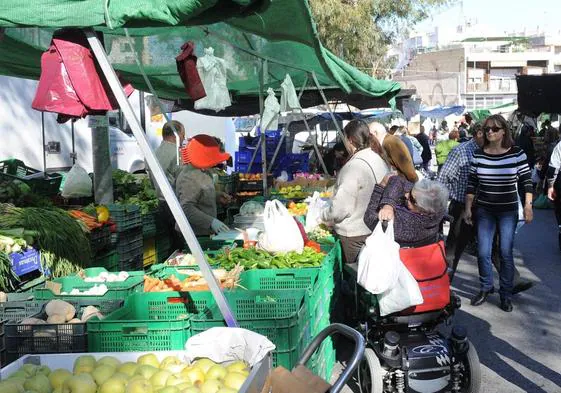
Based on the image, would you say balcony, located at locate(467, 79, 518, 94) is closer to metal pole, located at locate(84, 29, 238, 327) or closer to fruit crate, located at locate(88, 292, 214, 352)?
metal pole, located at locate(84, 29, 238, 327)

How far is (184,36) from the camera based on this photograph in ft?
27.1

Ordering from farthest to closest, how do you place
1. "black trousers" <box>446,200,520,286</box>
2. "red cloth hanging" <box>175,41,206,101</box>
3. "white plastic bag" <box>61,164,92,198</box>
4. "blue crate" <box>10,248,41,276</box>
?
"white plastic bag" <box>61,164,92,198</box> → "black trousers" <box>446,200,520,286</box> → "red cloth hanging" <box>175,41,206,101</box> → "blue crate" <box>10,248,41,276</box>

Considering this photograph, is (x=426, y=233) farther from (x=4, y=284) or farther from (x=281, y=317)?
(x=4, y=284)

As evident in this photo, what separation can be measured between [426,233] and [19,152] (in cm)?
1221

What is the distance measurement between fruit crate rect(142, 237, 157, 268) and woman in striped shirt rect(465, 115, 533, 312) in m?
3.72

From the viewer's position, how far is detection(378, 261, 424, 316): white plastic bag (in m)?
4.87

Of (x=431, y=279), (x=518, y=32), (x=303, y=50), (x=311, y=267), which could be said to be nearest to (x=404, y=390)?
(x=431, y=279)

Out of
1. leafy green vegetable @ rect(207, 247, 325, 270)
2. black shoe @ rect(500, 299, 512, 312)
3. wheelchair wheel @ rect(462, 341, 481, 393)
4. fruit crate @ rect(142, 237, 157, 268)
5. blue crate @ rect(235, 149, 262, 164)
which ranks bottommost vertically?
black shoe @ rect(500, 299, 512, 312)

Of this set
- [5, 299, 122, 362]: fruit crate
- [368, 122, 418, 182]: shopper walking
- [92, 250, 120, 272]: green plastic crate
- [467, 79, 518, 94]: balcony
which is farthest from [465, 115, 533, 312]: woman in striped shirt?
[467, 79, 518, 94]: balcony

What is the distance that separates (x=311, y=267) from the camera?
5641 millimetres

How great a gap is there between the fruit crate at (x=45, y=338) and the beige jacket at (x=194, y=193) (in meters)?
3.12

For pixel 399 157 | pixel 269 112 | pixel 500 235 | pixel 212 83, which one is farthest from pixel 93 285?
pixel 269 112

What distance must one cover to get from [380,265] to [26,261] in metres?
2.83

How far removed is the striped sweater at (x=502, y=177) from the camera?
7352 millimetres
